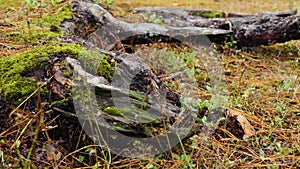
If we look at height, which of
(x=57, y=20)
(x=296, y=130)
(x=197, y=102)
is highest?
(x=57, y=20)

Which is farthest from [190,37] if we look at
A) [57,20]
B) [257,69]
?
[57,20]

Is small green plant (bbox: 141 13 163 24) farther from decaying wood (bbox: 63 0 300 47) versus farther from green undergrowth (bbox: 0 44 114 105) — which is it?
green undergrowth (bbox: 0 44 114 105)

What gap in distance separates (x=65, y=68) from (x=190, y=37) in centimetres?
169

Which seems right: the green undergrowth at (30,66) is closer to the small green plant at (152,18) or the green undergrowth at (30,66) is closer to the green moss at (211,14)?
the small green plant at (152,18)

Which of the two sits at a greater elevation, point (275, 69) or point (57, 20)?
point (57, 20)

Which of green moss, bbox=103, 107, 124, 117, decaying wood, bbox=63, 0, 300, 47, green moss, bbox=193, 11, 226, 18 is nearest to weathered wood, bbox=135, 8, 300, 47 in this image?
decaying wood, bbox=63, 0, 300, 47

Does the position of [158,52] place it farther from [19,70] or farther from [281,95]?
[19,70]

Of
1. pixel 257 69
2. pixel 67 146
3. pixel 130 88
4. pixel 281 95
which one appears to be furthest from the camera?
pixel 257 69

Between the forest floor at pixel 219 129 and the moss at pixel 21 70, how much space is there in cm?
2

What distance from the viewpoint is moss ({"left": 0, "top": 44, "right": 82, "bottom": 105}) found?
1.69 metres

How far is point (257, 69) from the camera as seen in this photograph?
304 cm

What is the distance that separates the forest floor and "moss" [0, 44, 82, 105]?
2 cm

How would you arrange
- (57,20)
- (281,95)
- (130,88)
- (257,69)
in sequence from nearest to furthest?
(130,88)
(281,95)
(57,20)
(257,69)

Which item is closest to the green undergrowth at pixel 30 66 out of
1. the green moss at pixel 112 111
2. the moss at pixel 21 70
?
the moss at pixel 21 70
